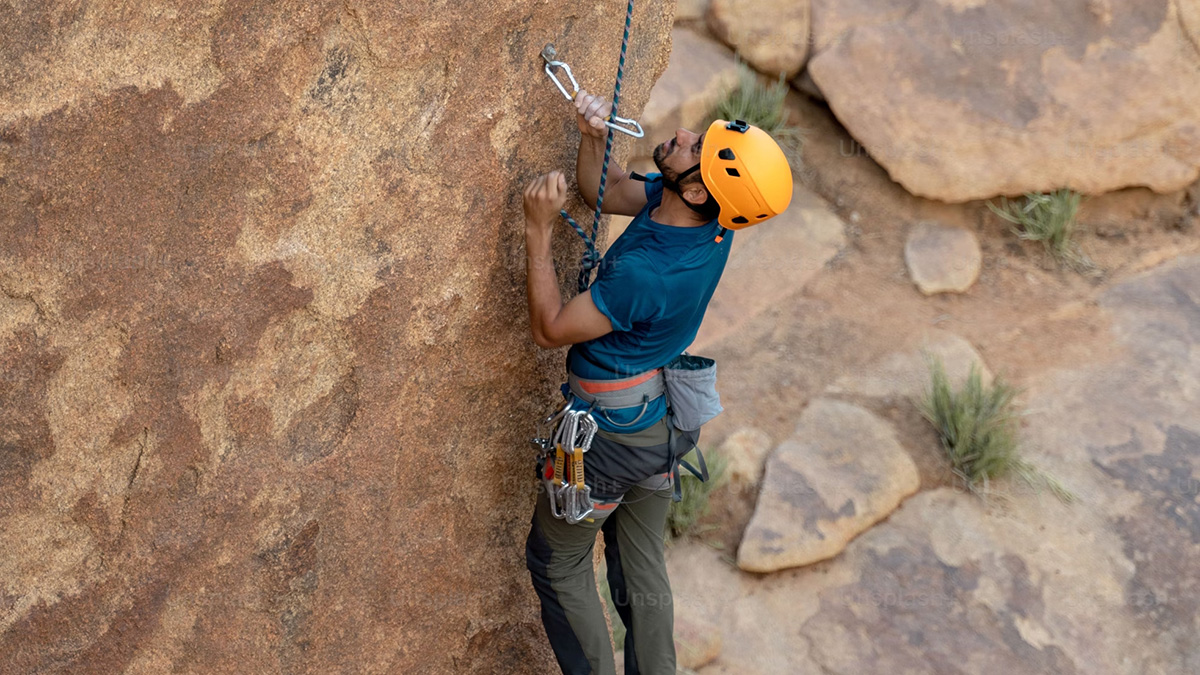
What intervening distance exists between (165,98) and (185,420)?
0.77 m

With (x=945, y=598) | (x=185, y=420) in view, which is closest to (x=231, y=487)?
(x=185, y=420)

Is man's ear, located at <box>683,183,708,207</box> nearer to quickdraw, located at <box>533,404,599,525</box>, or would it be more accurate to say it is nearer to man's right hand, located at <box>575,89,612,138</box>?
man's right hand, located at <box>575,89,612,138</box>

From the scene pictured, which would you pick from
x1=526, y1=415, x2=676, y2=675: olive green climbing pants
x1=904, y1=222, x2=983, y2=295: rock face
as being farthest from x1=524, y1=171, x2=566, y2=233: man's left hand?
x1=904, y1=222, x2=983, y2=295: rock face

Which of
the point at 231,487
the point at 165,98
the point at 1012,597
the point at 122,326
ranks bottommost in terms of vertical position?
the point at 1012,597

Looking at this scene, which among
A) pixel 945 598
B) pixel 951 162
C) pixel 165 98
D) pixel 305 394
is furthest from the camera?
pixel 951 162

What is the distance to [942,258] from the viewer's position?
7.09m

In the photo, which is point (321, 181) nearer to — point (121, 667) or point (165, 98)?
point (165, 98)

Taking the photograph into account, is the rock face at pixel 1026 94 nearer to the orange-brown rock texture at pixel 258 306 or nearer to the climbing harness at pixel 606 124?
the orange-brown rock texture at pixel 258 306

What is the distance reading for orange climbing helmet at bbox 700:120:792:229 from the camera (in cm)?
283

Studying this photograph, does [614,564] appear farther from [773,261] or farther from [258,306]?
[773,261]

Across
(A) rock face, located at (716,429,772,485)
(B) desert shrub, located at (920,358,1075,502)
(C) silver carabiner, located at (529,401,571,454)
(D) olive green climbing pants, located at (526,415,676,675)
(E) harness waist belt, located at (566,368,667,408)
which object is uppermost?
(E) harness waist belt, located at (566,368,667,408)

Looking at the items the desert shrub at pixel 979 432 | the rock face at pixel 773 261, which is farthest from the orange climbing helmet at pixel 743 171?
the rock face at pixel 773 261

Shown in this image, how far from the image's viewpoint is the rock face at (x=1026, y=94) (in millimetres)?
7027

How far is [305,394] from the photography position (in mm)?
2914
